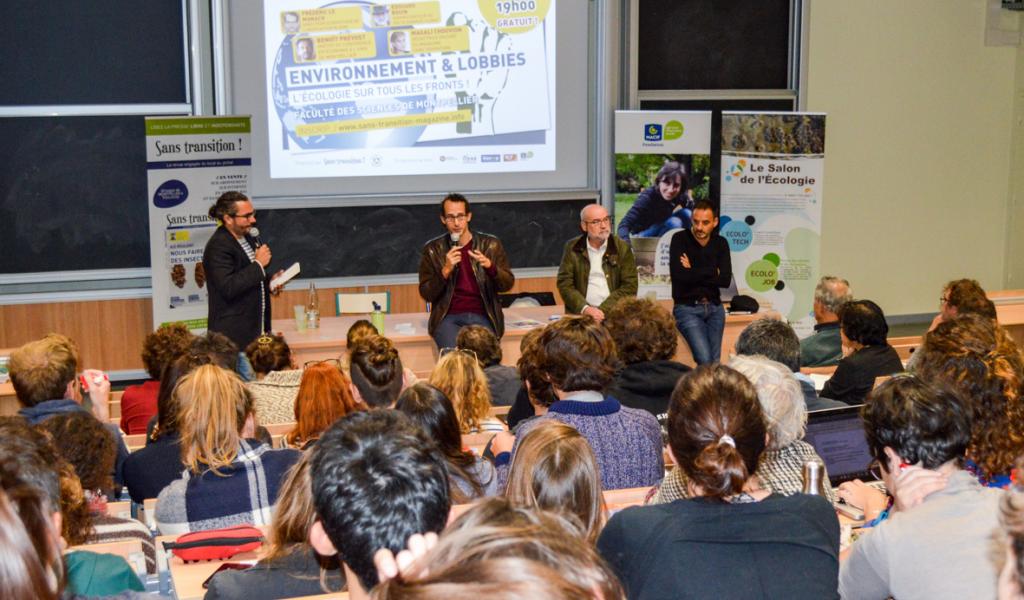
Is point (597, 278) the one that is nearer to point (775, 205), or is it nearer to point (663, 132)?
point (663, 132)

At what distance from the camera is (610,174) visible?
29.9 feet

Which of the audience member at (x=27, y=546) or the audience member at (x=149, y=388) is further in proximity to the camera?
the audience member at (x=149, y=388)

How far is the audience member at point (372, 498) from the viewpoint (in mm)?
1594

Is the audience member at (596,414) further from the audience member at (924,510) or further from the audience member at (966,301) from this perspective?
the audience member at (966,301)

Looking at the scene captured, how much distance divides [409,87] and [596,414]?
18.8 ft

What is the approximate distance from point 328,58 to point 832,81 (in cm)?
473

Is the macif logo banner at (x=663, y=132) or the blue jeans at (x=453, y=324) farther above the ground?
the macif logo banner at (x=663, y=132)

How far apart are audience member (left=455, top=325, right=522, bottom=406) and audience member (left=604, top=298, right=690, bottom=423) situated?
0.63 metres

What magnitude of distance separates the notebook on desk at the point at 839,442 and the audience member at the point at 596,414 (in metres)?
0.52

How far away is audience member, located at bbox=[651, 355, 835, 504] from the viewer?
117 inches

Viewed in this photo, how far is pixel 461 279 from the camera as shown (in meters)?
6.65

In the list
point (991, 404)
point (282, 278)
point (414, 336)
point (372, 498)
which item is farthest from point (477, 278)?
point (372, 498)

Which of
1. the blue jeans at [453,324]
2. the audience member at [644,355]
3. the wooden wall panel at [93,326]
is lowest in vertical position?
the wooden wall panel at [93,326]

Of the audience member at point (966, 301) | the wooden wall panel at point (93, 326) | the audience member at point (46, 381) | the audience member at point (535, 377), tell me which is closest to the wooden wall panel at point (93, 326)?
the wooden wall panel at point (93, 326)
